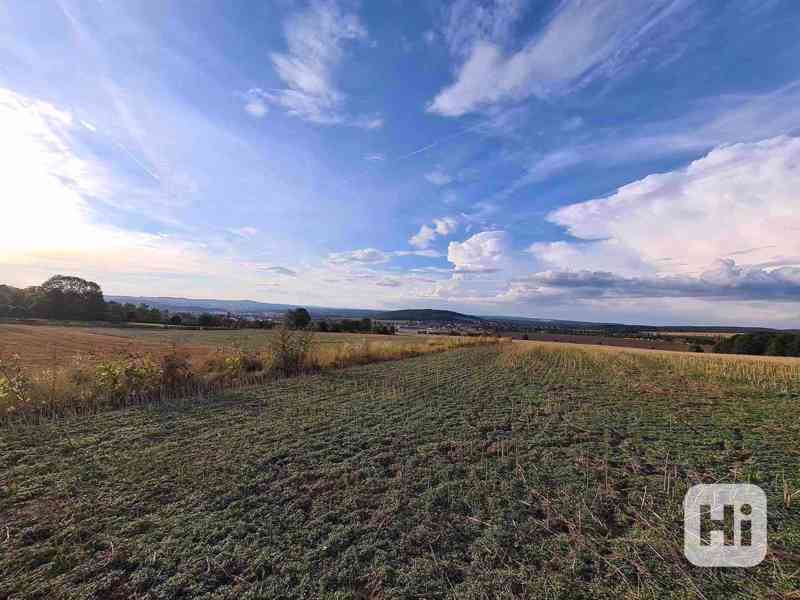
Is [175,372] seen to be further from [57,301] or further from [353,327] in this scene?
[57,301]

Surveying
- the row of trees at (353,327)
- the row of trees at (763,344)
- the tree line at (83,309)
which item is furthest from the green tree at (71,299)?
the row of trees at (763,344)

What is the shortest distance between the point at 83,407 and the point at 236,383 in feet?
15.0

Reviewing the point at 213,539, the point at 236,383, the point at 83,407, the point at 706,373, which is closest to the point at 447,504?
the point at 213,539

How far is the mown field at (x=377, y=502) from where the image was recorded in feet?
10.3

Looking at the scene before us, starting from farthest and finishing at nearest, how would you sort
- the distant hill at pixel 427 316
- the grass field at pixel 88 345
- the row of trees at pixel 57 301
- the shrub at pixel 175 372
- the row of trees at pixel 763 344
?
the distant hill at pixel 427 316
the row of trees at pixel 57 301
the row of trees at pixel 763 344
the grass field at pixel 88 345
the shrub at pixel 175 372

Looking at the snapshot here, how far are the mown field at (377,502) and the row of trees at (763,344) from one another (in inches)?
2265

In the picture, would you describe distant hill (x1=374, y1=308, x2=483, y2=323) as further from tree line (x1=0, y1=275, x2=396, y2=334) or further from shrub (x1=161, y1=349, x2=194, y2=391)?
shrub (x1=161, y1=349, x2=194, y2=391)

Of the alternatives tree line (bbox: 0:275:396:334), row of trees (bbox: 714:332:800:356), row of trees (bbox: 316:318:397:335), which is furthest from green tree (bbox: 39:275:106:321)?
row of trees (bbox: 714:332:800:356)

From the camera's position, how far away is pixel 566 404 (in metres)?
10.8

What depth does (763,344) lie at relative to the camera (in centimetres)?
5259

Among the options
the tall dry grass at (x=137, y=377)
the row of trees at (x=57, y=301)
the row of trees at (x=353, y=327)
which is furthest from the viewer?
the row of trees at (x=353, y=327)

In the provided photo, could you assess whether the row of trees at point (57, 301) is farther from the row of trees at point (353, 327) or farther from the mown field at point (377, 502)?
the mown field at point (377, 502)

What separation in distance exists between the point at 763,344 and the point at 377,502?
73.4 metres

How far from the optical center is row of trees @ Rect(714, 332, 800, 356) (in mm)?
48469
